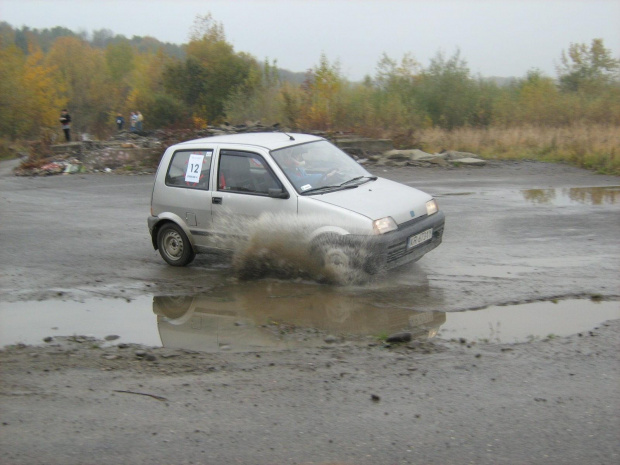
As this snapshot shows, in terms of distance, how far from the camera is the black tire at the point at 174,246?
9.01m

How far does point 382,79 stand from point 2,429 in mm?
34481

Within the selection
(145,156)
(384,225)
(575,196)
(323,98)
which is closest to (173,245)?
(384,225)

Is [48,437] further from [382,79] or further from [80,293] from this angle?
[382,79]

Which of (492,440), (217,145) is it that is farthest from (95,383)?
(217,145)

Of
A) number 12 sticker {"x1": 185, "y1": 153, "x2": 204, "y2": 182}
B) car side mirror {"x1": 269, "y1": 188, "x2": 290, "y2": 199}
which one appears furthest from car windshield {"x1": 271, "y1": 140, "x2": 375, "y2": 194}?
number 12 sticker {"x1": 185, "y1": 153, "x2": 204, "y2": 182}

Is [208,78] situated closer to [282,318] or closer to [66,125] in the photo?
[66,125]

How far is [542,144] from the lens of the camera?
23.1 meters

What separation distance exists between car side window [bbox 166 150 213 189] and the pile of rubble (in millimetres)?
13022

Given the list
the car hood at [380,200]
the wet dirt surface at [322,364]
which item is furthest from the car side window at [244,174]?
the wet dirt surface at [322,364]

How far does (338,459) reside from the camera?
3674 mm

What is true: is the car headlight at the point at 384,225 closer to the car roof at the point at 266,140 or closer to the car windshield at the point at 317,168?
the car windshield at the point at 317,168

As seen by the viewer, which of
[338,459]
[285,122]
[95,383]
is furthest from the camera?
[285,122]

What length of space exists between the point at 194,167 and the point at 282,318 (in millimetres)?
3103

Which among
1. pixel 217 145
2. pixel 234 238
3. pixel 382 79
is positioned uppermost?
pixel 382 79
